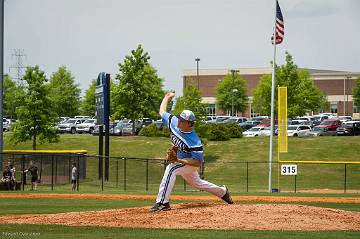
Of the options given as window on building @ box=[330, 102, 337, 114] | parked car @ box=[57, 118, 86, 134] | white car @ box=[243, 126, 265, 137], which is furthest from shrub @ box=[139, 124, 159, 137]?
window on building @ box=[330, 102, 337, 114]

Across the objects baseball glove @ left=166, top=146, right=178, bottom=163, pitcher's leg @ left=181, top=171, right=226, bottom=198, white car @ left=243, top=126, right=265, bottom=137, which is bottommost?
pitcher's leg @ left=181, top=171, right=226, bottom=198

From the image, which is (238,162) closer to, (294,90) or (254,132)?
(254,132)

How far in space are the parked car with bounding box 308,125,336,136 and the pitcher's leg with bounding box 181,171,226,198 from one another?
175ft

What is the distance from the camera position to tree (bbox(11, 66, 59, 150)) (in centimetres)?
5300

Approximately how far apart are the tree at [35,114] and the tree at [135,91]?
10.6 meters

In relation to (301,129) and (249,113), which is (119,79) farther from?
(249,113)

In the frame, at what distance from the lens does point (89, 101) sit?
3644 inches

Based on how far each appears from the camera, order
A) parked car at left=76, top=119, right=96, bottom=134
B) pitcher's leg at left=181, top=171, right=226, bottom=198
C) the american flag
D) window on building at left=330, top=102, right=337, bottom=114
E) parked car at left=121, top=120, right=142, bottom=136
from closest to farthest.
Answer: pitcher's leg at left=181, top=171, right=226, bottom=198 < the american flag < parked car at left=121, top=120, right=142, bottom=136 < parked car at left=76, top=119, right=96, bottom=134 < window on building at left=330, top=102, right=337, bottom=114

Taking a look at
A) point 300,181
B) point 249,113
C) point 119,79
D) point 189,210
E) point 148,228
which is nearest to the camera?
point 148,228

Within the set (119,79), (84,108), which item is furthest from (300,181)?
(84,108)

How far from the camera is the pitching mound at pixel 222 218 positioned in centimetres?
1416

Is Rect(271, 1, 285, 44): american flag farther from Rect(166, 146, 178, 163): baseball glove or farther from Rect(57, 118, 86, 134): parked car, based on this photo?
Rect(57, 118, 86, 134): parked car

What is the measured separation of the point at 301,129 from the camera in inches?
2717

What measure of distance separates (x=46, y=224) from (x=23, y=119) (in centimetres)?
3959
